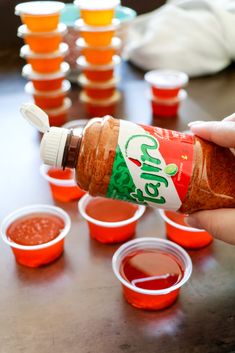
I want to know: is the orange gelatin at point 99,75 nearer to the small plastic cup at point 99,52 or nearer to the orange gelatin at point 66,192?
the small plastic cup at point 99,52

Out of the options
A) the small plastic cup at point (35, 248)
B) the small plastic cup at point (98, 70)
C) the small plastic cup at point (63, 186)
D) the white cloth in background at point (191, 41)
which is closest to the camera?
the small plastic cup at point (35, 248)

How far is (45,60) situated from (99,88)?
15cm

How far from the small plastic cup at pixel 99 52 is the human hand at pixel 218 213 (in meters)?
0.55

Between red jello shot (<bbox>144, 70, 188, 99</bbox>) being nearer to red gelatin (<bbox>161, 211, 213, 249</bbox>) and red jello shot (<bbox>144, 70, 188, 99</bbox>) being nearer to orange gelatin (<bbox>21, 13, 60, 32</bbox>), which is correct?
orange gelatin (<bbox>21, 13, 60, 32</bbox>)

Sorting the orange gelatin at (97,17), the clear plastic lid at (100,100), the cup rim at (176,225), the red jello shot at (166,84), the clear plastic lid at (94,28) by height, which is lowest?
the clear plastic lid at (100,100)

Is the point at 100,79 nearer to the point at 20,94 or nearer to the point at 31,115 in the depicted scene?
the point at 20,94

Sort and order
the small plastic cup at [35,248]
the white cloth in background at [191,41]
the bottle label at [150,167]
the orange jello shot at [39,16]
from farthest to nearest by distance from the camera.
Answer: the white cloth in background at [191,41]
the orange jello shot at [39,16]
the small plastic cup at [35,248]
the bottle label at [150,167]

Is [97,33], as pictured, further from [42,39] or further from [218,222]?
[218,222]

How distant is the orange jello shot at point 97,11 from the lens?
42.9 inches

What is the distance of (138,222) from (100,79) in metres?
0.47

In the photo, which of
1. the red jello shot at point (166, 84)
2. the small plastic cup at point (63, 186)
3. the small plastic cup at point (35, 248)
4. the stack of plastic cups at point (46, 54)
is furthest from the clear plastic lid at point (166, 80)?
the small plastic cup at point (35, 248)

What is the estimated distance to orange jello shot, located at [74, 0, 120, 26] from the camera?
1091 mm

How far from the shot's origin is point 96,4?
3.64 ft

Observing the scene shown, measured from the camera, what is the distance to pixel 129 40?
56.7 inches
